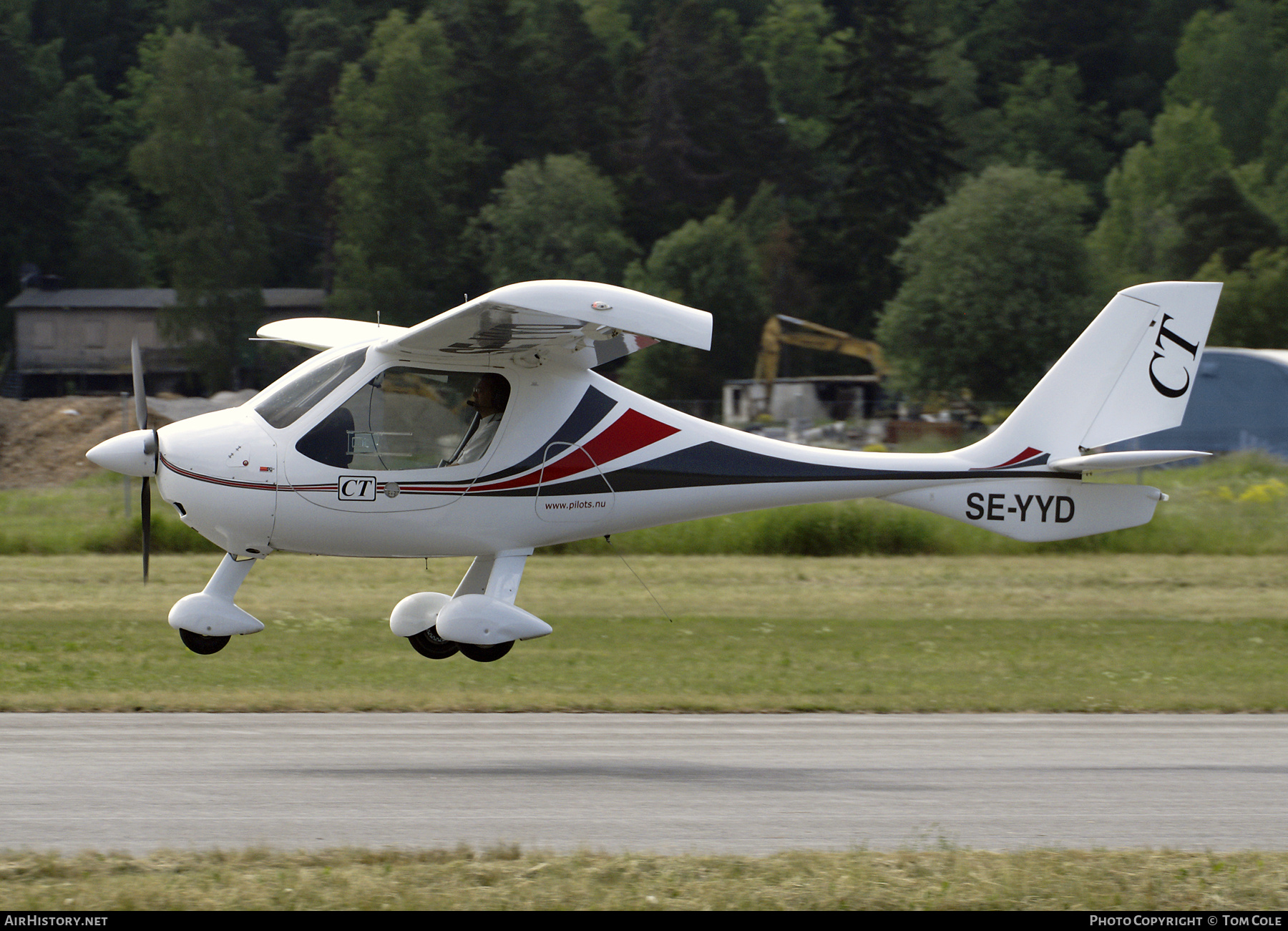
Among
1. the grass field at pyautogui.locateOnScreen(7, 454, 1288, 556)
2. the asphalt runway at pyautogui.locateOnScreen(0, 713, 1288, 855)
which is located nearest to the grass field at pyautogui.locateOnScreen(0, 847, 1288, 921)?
the asphalt runway at pyautogui.locateOnScreen(0, 713, 1288, 855)

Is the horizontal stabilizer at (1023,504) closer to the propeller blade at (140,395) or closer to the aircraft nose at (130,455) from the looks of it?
the aircraft nose at (130,455)

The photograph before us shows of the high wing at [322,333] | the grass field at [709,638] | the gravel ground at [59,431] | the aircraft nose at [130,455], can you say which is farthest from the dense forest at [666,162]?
the aircraft nose at [130,455]

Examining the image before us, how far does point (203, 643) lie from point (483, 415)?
8.02ft

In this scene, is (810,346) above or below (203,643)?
above

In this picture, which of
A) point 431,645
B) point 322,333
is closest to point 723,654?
point 431,645

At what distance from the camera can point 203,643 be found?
1023cm

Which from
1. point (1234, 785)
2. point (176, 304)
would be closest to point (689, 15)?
point (176, 304)

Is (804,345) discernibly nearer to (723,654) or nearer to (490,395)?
(723,654)

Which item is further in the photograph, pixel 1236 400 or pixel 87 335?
pixel 87 335

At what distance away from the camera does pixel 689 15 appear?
79750 mm

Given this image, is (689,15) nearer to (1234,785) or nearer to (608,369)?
(608,369)

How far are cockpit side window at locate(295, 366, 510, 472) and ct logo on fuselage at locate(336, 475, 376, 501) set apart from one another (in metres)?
0.07

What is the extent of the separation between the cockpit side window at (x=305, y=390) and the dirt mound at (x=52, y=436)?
24.7 metres

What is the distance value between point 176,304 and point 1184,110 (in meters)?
50.7
